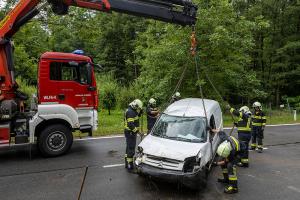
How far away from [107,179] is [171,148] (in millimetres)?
1928

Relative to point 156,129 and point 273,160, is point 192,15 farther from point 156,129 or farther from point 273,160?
point 273,160

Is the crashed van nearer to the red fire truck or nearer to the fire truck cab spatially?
the red fire truck

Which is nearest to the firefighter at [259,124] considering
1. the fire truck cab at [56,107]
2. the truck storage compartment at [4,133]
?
the fire truck cab at [56,107]

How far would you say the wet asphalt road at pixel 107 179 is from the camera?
676 centimetres

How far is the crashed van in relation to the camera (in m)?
6.63

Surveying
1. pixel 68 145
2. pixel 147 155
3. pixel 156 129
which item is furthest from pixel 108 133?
pixel 147 155

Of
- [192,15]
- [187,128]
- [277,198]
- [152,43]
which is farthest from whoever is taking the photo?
[152,43]

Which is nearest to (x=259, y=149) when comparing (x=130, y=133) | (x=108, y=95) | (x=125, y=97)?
(x=130, y=133)

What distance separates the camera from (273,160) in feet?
32.1

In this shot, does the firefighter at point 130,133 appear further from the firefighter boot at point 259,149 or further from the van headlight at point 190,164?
the firefighter boot at point 259,149

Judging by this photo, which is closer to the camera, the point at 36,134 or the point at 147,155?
the point at 147,155

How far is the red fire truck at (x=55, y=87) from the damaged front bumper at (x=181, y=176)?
154 inches

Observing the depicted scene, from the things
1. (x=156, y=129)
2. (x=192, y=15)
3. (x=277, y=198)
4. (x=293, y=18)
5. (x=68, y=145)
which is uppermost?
(x=293, y=18)

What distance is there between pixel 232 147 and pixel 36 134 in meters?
5.91
